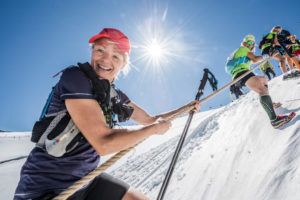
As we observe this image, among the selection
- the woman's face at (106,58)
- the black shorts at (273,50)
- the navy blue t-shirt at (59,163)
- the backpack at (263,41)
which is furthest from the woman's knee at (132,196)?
the backpack at (263,41)

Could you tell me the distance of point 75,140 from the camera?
4.40ft

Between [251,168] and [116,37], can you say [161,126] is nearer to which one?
[116,37]

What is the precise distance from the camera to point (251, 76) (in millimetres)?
3924

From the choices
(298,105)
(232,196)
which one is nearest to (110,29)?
(232,196)

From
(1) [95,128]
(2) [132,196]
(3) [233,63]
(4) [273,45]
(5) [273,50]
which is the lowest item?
(2) [132,196]

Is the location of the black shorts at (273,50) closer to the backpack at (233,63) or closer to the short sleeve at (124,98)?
the backpack at (233,63)

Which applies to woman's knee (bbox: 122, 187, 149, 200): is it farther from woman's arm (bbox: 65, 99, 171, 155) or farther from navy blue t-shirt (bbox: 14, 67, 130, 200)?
woman's arm (bbox: 65, 99, 171, 155)

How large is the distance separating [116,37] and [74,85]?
2.52ft

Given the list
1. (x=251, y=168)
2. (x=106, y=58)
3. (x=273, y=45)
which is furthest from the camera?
(x=273, y=45)

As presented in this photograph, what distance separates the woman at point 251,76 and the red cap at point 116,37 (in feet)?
10.8

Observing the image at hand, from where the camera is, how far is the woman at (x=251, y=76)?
3539 mm

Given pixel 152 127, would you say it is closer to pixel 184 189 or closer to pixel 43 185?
pixel 43 185

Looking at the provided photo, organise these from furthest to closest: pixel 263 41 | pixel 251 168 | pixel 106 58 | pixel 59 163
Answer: pixel 263 41, pixel 251 168, pixel 106 58, pixel 59 163

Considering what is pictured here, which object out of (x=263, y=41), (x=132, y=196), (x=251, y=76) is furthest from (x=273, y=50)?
(x=132, y=196)
